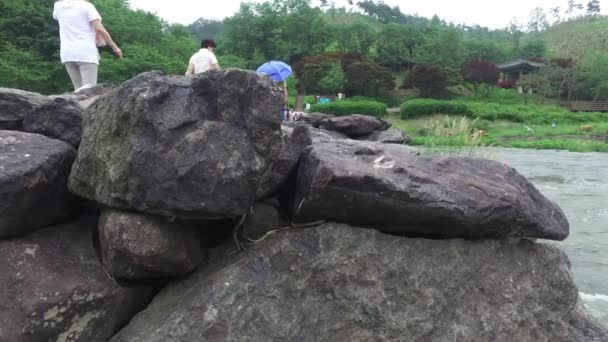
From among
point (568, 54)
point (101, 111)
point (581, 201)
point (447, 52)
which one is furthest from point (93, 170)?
point (568, 54)

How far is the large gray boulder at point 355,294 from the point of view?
10.2 feet

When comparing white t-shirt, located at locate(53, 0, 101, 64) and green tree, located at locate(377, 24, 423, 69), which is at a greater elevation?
white t-shirt, located at locate(53, 0, 101, 64)

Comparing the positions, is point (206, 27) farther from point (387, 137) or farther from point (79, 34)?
point (79, 34)

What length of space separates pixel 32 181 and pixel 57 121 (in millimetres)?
644

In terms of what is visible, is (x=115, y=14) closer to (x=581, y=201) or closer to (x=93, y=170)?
(x=581, y=201)

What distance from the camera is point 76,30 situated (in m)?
6.53

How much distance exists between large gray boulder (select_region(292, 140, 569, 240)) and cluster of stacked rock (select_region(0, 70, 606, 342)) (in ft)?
0.04

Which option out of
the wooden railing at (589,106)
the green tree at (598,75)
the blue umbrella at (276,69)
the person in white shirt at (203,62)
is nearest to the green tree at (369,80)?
the wooden railing at (589,106)

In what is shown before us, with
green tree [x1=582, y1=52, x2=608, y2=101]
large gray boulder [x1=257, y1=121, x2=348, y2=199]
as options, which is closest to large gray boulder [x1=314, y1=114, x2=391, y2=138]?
large gray boulder [x1=257, y1=121, x2=348, y2=199]

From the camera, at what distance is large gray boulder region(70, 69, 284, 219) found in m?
2.75

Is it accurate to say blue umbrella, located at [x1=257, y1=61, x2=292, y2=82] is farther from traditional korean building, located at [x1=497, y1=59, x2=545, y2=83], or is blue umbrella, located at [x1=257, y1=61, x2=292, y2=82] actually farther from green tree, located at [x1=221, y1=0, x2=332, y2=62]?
traditional korean building, located at [x1=497, y1=59, x2=545, y2=83]

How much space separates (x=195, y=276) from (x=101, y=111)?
3.33 ft

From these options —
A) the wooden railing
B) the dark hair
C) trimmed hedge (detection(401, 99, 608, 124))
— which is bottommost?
the wooden railing

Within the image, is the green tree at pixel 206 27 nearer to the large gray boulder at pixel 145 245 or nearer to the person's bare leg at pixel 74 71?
the person's bare leg at pixel 74 71
